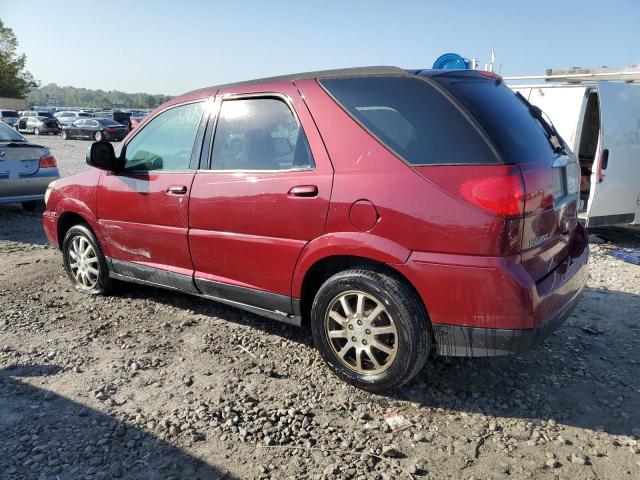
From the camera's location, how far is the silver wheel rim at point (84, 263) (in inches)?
185

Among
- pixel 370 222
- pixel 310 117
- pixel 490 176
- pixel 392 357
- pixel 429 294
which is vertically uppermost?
pixel 310 117

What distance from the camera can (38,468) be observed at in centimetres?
239

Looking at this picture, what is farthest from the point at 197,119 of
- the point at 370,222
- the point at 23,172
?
the point at 23,172

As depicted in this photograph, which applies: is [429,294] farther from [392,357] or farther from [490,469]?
[490,469]

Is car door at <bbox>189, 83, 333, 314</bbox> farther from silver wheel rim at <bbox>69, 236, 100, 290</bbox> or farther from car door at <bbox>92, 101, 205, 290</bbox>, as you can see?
silver wheel rim at <bbox>69, 236, 100, 290</bbox>

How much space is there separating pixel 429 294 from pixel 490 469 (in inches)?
34.9

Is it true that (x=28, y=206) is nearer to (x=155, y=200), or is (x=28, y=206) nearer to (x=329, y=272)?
(x=155, y=200)

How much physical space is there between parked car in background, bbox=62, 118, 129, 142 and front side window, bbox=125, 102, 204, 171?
28819mm

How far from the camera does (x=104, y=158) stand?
4.18 m

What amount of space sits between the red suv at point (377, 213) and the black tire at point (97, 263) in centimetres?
92

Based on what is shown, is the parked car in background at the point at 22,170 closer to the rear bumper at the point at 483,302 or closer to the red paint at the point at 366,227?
the red paint at the point at 366,227

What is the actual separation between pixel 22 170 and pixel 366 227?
7304 mm

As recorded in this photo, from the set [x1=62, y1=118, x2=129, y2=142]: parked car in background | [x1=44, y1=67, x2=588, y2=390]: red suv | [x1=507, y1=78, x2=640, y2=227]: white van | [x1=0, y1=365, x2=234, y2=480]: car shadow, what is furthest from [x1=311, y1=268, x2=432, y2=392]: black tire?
[x1=62, y1=118, x2=129, y2=142]: parked car in background

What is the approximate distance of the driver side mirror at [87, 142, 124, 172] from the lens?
163 inches
